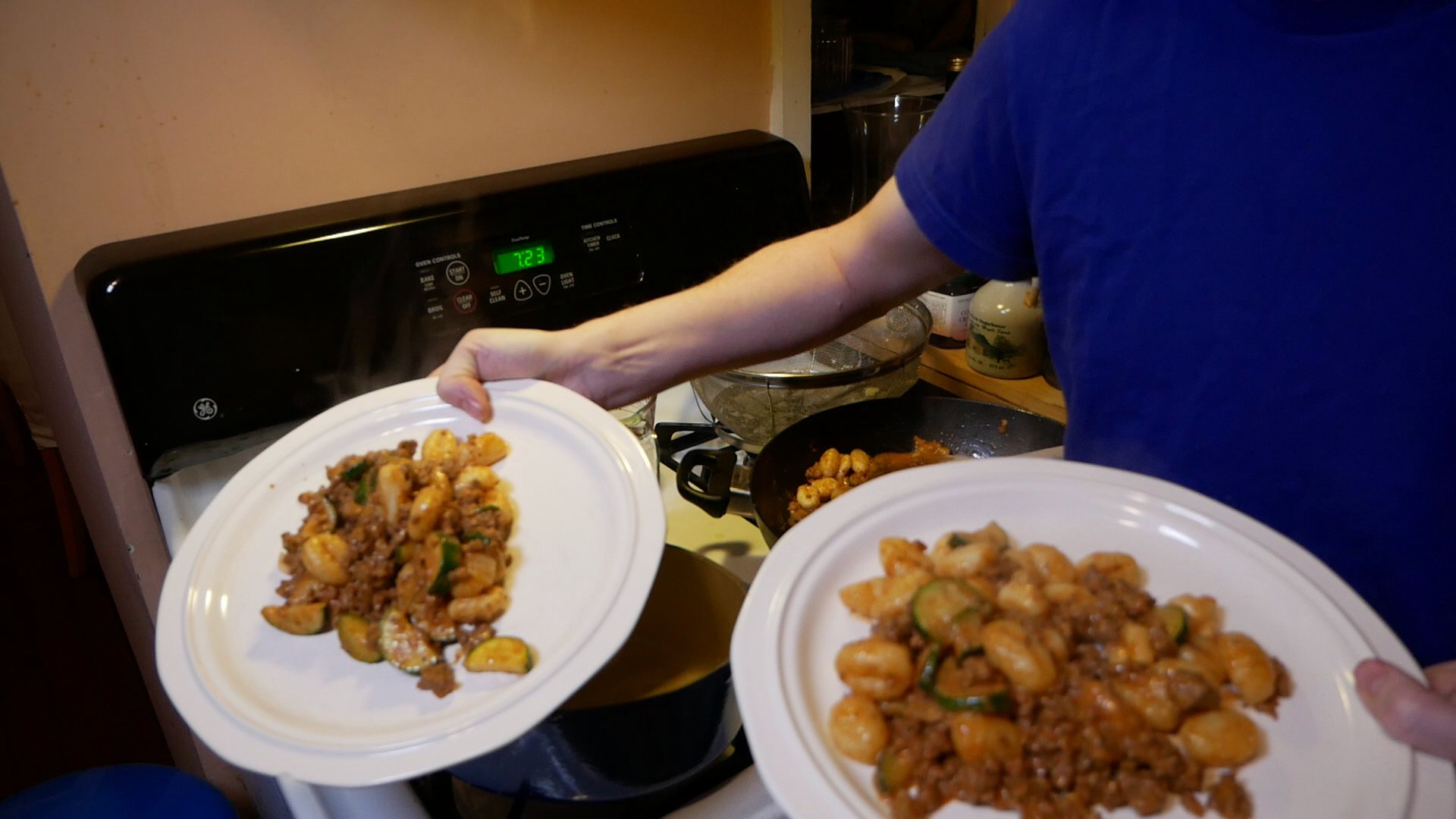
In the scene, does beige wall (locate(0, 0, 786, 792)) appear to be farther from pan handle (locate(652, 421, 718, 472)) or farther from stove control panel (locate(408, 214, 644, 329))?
pan handle (locate(652, 421, 718, 472))

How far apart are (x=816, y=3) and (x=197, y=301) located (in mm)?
1208

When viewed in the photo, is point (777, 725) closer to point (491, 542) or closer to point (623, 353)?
point (491, 542)

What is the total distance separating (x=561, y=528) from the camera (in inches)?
30.7

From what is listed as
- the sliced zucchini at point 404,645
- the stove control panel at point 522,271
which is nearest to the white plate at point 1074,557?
the sliced zucchini at point 404,645

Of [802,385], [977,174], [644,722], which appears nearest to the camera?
[644,722]

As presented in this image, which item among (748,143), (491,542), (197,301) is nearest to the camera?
(491,542)

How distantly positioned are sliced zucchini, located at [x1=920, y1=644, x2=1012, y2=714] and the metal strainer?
635 mm

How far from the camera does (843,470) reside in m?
1.18

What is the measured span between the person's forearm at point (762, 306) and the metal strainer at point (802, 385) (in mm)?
185

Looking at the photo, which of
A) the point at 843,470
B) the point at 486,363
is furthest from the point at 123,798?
the point at 843,470

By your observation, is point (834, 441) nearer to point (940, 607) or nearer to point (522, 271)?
point (522, 271)

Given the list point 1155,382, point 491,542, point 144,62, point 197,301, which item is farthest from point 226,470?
point 1155,382

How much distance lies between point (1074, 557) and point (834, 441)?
1.85 ft

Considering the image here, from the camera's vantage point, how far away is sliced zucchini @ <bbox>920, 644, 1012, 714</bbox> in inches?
23.0
